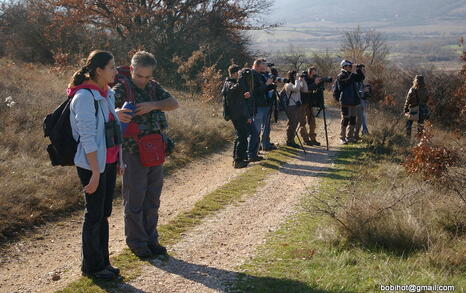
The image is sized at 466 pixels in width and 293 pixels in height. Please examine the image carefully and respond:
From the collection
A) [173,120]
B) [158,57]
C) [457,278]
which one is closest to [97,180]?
[457,278]

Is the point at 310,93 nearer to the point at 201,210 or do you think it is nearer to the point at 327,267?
the point at 201,210

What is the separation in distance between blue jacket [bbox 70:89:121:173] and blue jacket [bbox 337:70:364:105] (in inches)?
319

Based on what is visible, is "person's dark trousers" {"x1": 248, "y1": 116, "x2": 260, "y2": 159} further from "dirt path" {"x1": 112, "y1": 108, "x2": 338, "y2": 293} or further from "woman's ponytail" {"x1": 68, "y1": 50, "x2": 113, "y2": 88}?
"woman's ponytail" {"x1": 68, "y1": 50, "x2": 113, "y2": 88}

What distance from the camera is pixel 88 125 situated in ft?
13.4

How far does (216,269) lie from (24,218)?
3006mm

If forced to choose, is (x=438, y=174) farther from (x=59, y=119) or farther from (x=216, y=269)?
(x=59, y=119)

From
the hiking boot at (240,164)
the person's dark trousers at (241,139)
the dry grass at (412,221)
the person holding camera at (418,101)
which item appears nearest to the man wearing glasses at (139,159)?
the dry grass at (412,221)

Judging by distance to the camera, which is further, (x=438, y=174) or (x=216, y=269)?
(x=438, y=174)

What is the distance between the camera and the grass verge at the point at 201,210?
4527mm

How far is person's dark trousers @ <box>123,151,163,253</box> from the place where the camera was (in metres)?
4.93

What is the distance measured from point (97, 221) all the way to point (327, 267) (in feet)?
6.90

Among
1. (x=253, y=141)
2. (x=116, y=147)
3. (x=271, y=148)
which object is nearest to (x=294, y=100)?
(x=271, y=148)

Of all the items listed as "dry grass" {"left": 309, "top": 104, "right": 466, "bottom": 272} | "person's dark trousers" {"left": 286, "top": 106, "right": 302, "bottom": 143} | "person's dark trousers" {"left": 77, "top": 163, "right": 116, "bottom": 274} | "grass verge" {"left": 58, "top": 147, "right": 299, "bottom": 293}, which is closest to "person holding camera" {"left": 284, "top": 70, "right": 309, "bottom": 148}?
"person's dark trousers" {"left": 286, "top": 106, "right": 302, "bottom": 143}

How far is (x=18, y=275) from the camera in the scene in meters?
5.15
